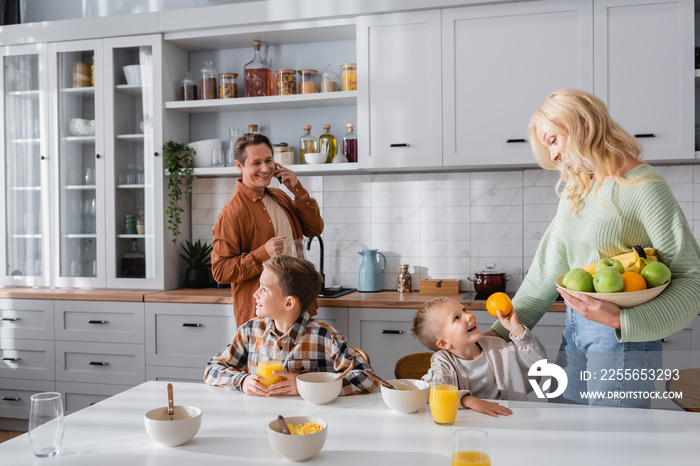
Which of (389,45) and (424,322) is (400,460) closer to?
(424,322)

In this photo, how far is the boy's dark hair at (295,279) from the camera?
198 cm

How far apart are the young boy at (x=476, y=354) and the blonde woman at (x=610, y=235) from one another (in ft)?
0.43

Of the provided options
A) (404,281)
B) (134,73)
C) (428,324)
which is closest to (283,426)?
(428,324)

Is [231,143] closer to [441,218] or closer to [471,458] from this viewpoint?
[441,218]

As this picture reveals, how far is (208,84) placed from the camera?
3.71m

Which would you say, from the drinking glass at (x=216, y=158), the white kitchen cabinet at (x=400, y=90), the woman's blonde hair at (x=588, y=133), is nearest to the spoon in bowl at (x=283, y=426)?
the woman's blonde hair at (x=588, y=133)

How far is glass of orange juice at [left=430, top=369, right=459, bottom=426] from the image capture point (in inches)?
55.7

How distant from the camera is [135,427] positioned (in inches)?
57.9

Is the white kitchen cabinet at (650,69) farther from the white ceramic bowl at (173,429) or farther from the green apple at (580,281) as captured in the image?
the white ceramic bowl at (173,429)

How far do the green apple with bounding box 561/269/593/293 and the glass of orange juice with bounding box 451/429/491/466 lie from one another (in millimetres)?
572

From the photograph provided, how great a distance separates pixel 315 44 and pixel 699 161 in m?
2.16

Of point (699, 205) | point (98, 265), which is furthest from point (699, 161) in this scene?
point (98, 265)

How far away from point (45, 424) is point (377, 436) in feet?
2.19

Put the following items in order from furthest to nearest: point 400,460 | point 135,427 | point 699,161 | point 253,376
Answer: point 699,161, point 253,376, point 135,427, point 400,460
